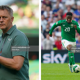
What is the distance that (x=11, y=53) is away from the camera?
1503 mm

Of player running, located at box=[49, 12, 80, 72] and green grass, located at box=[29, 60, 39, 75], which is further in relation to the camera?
player running, located at box=[49, 12, 80, 72]

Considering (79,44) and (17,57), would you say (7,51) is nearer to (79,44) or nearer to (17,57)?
(17,57)

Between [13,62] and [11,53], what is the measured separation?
96 millimetres

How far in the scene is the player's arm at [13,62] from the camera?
1.40 metres

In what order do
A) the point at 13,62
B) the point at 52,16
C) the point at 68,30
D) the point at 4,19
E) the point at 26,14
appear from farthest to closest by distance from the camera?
1. the point at 52,16
2. the point at 68,30
3. the point at 26,14
4. the point at 4,19
5. the point at 13,62

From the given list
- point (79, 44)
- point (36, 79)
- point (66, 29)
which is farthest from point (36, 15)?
point (79, 44)

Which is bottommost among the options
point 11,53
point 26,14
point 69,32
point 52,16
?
point 69,32

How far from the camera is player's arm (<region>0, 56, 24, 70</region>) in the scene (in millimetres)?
1398

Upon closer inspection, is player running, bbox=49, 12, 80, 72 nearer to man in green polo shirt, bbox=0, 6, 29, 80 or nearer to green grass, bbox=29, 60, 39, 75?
green grass, bbox=29, 60, 39, 75

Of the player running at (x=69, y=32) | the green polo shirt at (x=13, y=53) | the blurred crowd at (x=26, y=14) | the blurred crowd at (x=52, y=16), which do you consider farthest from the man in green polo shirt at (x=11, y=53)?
the blurred crowd at (x=52, y=16)

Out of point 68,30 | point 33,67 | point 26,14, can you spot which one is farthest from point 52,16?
point 33,67

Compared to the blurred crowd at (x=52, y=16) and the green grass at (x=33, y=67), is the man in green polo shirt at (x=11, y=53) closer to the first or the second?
the green grass at (x=33, y=67)

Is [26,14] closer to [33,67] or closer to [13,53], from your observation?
[33,67]

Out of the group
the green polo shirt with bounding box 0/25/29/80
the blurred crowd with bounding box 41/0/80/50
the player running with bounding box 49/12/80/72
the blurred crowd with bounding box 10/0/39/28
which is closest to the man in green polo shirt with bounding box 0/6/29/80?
the green polo shirt with bounding box 0/25/29/80
